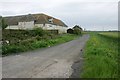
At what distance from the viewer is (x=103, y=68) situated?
9367mm

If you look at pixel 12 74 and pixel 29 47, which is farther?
pixel 29 47

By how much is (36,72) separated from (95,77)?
291cm

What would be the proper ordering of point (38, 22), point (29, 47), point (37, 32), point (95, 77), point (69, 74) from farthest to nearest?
point (38, 22) → point (37, 32) → point (29, 47) → point (69, 74) → point (95, 77)

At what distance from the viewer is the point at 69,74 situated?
9070 millimetres

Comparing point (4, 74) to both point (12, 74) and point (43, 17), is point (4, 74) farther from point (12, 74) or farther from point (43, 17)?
point (43, 17)

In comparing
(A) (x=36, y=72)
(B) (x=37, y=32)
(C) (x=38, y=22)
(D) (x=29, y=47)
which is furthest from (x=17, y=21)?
(A) (x=36, y=72)

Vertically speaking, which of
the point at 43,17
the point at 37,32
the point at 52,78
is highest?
the point at 43,17

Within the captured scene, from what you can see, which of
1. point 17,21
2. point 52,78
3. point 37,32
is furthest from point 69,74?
point 17,21

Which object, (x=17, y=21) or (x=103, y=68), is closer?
(x=103, y=68)

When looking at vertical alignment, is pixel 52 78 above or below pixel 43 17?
below

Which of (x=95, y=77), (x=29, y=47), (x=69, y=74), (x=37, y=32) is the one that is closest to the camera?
(x=95, y=77)

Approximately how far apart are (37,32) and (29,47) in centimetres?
1364

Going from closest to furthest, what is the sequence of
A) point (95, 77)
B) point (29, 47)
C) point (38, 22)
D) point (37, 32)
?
point (95, 77) < point (29, 47) < point (37, 32) < point (38, 22)

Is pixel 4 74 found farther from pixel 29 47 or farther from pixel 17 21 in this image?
pixel 17 21
